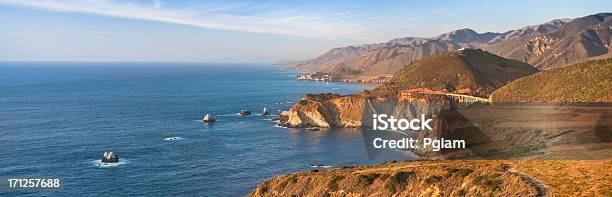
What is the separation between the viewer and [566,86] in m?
93.3

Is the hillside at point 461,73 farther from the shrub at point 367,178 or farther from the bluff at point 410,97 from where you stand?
the shrub at point 367,178

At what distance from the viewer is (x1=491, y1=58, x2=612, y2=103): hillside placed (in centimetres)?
8644

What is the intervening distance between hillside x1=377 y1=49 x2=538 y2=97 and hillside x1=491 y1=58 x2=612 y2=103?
27.4 m

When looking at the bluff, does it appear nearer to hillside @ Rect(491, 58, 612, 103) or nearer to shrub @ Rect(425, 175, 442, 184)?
hillside @ Rect(491, 58, 612, 103)

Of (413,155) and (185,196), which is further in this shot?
(413,155)

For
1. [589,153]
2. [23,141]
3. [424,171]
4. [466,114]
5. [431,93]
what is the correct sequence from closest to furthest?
[424,171], [589,153], [466,114], [23,141], [431,93]

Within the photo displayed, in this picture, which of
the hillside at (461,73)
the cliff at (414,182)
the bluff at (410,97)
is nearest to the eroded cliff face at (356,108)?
the bluff at (410,97)

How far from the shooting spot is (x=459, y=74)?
15225 centimetres

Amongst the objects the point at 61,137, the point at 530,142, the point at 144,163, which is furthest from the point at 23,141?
the point at 530,142

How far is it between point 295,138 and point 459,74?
198ft

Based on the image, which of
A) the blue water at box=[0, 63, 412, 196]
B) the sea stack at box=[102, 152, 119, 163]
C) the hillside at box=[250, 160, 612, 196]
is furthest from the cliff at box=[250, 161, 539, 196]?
the sea stack at box=[102, 152, 119, 163]

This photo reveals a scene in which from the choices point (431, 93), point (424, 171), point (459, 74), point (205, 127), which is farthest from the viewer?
point (459, 74)

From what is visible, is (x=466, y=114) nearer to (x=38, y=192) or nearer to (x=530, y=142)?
(x=530, y=142)

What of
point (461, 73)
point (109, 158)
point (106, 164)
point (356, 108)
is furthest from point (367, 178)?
point (461, 73)
